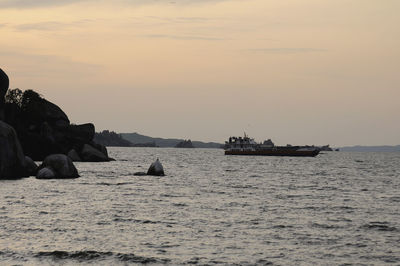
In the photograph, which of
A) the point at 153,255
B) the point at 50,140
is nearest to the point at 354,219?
the point at 153,255

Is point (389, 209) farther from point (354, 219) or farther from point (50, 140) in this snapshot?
point (50, 140)

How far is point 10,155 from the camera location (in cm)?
4556

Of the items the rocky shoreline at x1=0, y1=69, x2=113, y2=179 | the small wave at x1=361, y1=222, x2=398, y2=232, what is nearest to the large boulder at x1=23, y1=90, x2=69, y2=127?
the rocky shoreline at x1=0, y1=69, x2=113, y2=179

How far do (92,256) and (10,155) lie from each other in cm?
3013

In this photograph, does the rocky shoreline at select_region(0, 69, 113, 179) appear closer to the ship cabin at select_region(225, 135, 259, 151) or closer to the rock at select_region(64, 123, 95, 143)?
the rock at select_region(64, 123, 95, 143)

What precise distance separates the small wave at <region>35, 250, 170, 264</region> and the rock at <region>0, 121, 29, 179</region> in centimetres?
2789

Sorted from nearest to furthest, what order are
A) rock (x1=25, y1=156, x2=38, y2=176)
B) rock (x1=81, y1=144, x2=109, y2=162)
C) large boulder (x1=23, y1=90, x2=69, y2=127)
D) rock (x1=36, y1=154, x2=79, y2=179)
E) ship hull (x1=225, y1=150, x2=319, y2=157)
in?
rock (x1=36, y1=154, x2=79, y2=179)
rock (x1=25, y1=156, x2=38, y2=176)
rock (x1=81, y1=144, x2=109, y2=162)
large boulder (x1=23, y1=90, x2=69, y2=127)
ship hull (x1=225, y1=150, x2=319, y2=157)

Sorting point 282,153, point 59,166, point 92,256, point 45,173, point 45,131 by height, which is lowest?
A: point 92,256

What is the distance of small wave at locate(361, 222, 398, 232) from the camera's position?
80.5 ft

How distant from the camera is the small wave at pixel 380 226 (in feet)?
80.5

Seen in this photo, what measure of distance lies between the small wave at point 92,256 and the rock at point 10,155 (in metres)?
27.9

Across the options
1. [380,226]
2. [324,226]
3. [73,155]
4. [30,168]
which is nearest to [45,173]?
[30,168]

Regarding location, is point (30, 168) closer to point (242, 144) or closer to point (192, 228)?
point (192, 228)

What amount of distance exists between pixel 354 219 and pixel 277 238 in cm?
757
